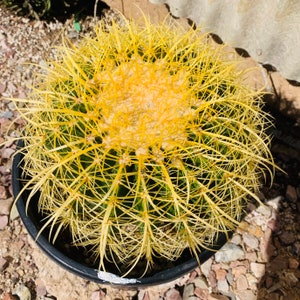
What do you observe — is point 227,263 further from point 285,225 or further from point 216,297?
point 285,225

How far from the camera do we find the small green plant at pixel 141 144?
3.28 feet

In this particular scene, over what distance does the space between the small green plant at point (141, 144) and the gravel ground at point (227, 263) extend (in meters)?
0.53

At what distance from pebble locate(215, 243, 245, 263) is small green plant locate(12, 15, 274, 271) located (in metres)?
0.55

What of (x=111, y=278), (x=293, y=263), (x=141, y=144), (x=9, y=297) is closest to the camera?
(x=141, y=144)

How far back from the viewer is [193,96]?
1095 mm

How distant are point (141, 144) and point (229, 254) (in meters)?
0.88

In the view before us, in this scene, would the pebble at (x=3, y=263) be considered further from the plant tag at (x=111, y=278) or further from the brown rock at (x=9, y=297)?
the plant tag at (x=111, y=278)

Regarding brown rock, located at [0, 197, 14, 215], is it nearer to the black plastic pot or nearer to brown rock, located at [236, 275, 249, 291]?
the black plastic pot

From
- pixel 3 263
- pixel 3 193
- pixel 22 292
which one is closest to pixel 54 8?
pixel 3 193

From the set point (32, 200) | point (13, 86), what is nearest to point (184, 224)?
point (32, 200)

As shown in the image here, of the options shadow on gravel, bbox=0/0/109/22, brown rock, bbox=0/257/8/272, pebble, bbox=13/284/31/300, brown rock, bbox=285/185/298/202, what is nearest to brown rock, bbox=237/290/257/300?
brown rock, bbox=285/185/298/202

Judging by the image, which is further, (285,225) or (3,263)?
(285,225)

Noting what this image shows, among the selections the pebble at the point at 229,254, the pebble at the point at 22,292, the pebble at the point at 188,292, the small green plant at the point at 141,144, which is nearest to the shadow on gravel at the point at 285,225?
the pebble at the point at 229,254

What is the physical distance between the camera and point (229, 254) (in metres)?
1.71
